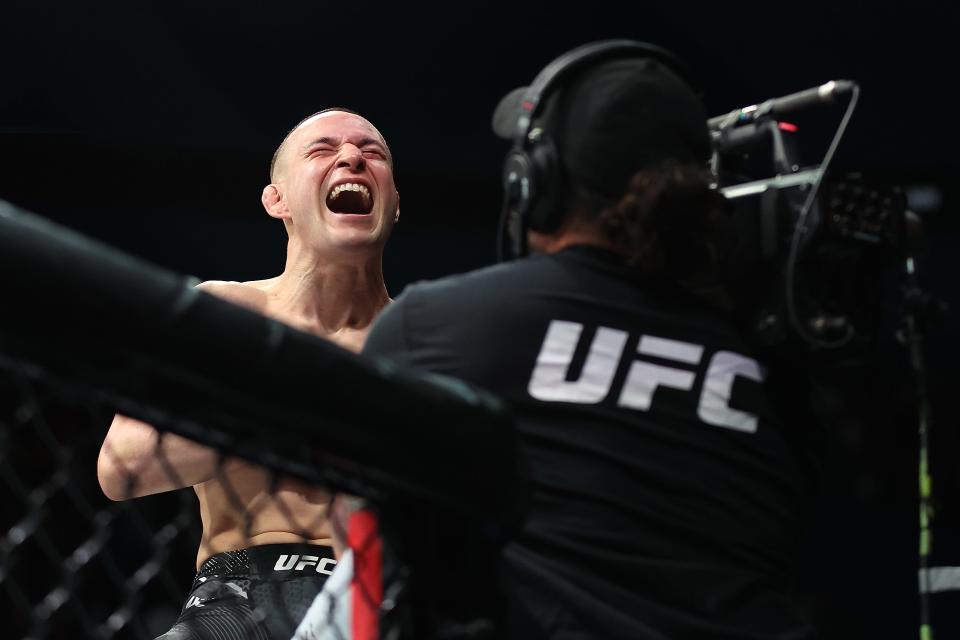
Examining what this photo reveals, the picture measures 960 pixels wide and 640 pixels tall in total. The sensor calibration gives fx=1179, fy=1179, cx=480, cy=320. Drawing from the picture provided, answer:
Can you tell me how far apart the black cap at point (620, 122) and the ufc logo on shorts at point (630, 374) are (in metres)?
0.17

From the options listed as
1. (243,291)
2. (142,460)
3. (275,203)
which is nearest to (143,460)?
(142,460)

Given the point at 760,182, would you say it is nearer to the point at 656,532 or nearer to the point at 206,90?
the point at 656,532

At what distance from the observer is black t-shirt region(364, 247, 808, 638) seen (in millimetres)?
1013

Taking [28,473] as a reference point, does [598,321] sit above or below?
above

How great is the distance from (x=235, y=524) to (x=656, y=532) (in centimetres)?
149

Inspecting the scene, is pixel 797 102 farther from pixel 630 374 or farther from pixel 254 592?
pixel 254 592

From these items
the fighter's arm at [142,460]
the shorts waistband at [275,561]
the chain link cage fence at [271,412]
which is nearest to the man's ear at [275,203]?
the fighter's arm at [142,460]

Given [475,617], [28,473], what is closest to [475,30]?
[28,473]

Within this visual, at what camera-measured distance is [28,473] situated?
3984mm

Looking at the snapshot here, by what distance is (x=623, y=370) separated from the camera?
42.8 inches

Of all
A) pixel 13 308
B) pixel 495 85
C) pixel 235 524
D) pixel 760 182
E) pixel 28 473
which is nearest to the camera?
pixel 13 308

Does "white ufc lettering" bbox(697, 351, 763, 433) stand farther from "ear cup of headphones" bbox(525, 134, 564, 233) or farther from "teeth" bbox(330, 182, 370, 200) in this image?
"teeth" bbox(330, 182, 370, 200)

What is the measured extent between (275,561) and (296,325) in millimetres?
453

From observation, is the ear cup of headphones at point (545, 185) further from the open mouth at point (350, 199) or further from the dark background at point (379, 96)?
the dark background at point (379, 96)
